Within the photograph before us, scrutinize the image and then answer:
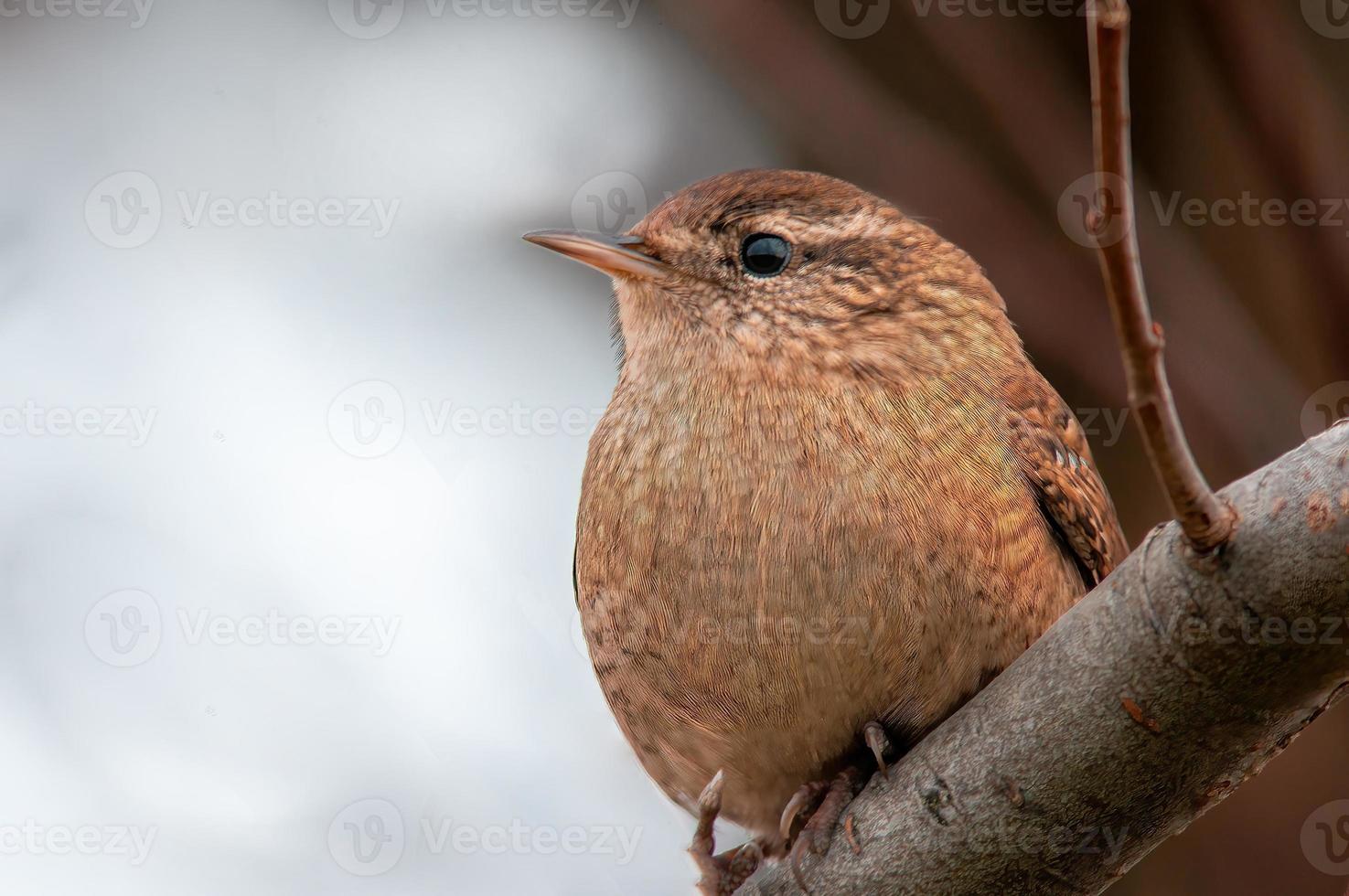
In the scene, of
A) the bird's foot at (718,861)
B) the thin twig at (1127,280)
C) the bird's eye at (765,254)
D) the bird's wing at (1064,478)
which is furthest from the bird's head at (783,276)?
the thin twig at (1127,280)

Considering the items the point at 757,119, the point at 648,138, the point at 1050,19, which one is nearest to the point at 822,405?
the point at 1050,19

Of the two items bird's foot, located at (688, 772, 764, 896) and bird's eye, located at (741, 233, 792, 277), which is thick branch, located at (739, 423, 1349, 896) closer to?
bird's foot, located at (688, 772, 764, 896)

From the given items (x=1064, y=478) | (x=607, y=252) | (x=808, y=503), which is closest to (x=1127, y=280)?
(x=808, y=503)

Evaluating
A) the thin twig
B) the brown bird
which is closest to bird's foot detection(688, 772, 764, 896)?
the brown bird

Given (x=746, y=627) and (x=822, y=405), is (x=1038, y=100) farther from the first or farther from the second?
(x=746, y=627)

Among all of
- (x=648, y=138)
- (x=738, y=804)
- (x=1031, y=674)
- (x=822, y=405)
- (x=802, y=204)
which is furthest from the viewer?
(x=648, y=138)

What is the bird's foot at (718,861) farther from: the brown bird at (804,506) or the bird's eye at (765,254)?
the bird's eye at (765,254)

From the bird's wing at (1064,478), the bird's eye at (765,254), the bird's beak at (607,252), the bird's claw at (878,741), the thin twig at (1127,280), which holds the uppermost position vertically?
the bird's beak at (607,252)
